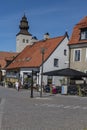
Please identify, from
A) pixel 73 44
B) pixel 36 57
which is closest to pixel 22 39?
pixel 36 57

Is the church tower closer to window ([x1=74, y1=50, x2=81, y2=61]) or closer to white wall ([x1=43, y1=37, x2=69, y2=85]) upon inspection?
white wall ([x1=43, y1=37, x2=69, y2=85])

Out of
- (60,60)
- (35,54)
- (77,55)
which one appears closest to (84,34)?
(77,55)

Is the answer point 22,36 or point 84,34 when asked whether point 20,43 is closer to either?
point 22,36

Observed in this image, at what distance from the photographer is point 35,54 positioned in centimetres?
5397

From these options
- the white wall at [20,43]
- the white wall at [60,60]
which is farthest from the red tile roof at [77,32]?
the white wall at [20,43]

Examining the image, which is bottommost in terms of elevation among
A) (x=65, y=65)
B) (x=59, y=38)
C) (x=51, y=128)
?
(x=51, y=128)

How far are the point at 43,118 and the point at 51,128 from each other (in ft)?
9.10

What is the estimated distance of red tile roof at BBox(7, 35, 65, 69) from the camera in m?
50.3

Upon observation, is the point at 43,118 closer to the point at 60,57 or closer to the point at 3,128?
the point at 3,128

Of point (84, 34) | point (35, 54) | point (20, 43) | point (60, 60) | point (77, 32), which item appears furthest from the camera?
point (20, 43)

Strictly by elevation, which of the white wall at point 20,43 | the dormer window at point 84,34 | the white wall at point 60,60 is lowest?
the white wall at point 60,60

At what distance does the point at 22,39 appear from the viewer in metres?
99.8

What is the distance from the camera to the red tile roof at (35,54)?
50.3m

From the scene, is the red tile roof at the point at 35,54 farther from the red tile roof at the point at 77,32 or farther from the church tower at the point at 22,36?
the church tower at the point at 22,36
